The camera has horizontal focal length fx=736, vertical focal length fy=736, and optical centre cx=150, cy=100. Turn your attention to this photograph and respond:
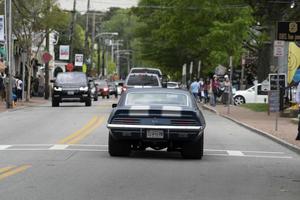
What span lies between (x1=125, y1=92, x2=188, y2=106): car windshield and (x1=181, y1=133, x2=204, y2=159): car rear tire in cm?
86

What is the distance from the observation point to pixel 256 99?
4766cm

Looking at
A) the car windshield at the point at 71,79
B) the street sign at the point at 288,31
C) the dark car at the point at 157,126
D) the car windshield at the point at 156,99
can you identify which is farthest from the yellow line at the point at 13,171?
the car windshield at the point at 71,79

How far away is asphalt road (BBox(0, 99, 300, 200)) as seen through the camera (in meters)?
10.5

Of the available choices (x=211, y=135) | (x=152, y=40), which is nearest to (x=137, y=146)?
(x=211, y=135)

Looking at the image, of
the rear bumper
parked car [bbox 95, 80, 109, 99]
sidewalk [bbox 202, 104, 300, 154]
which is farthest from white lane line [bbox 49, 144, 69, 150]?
parked car [bbox 95, 80, 109, 99]

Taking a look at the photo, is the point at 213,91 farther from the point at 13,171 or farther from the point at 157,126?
the point at 13,171

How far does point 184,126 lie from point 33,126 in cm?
1089

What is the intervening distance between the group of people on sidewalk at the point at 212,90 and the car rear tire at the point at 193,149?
2801 cm

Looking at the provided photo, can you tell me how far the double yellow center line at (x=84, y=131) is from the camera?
18.9 meters

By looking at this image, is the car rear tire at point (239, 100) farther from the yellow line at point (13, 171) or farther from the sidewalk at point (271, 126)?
the yellow line at point (13, 171)

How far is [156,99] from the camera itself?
15.3 m

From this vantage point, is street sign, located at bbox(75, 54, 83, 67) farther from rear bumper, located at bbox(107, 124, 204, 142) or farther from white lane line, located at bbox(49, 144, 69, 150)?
rear bumper, located at bbox(107, 124, 204, 142)

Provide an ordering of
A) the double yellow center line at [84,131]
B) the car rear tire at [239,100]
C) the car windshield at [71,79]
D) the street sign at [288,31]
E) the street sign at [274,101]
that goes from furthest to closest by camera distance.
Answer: the car rear tire at [239,100], the car windshield at [71,79], the street sign at [274,101], the street sign at [288,31], the double yellow center line at [84,131]

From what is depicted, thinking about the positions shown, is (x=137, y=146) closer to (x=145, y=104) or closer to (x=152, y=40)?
(x=145, y=104)
